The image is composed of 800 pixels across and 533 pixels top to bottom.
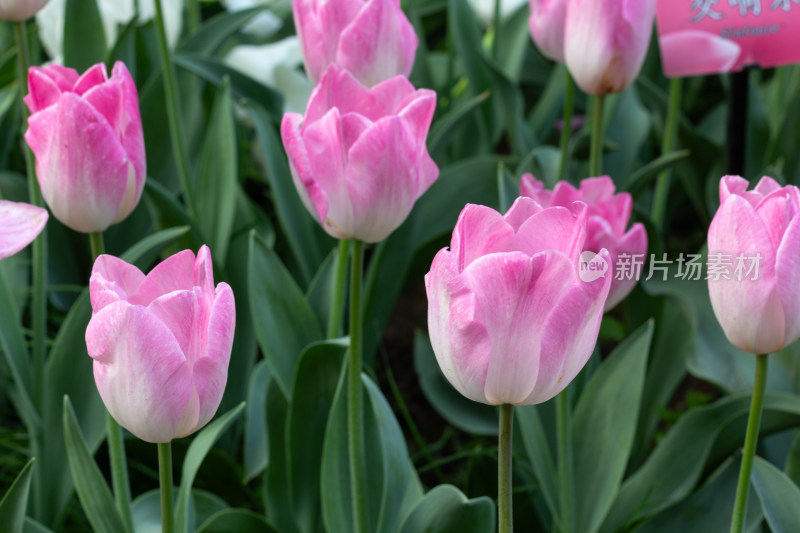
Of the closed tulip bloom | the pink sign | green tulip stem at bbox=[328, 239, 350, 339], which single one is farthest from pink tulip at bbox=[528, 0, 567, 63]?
green tulip stem at bbox=[328, 239, 350, 339]

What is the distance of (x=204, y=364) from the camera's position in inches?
21.9

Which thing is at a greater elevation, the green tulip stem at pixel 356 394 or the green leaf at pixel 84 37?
the green leaf at pixel 84 37

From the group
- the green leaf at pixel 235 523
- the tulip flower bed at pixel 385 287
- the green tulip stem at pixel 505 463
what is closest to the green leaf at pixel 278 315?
the tulip flower bed at pixel 385 287

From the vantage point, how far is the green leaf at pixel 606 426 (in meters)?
0.99

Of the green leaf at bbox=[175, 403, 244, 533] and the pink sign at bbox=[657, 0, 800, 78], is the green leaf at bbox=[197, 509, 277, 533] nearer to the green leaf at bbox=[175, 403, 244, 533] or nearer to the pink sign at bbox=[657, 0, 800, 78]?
the green leaf at bbox=[175, 403, 244, 533]

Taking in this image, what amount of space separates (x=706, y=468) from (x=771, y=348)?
0.50 m

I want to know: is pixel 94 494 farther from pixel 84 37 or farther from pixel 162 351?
pixel 84 37

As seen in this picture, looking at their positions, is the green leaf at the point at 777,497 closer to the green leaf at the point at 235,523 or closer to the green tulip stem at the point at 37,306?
the green leaf at the point at 235,523

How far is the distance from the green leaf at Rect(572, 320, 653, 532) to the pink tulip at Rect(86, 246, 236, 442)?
21.6 inches

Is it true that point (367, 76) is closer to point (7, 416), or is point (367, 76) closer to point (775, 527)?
point (775, 527)

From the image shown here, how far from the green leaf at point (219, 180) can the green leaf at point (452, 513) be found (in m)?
0.52

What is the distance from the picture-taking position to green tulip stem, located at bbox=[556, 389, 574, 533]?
0.91 metres

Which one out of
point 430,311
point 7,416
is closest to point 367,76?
point 430,311

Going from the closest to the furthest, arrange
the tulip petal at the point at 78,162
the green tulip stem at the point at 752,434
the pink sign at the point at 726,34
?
the green tulip stem at the point at 752,434, the tulip petal at the point at 78,162, the pink sign at the point at 726,34
